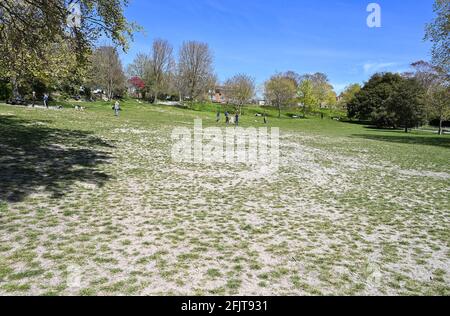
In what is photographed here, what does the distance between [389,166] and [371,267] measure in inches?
640

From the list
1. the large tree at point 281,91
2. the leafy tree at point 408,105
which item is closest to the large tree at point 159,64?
the large tree at point 281,91

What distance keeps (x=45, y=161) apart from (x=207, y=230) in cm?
951

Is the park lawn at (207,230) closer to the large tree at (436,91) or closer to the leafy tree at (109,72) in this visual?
the large tree at (436,91)

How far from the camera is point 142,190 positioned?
11.4m

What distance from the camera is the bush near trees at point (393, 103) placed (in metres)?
66.1

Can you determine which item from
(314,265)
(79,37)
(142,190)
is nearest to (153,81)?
(79,37)

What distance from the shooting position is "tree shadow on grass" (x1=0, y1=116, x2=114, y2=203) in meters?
10.3

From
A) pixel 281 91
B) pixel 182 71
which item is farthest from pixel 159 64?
pixel 281 91

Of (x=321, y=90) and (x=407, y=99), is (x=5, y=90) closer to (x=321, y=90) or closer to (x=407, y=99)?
(x=407, y=99)

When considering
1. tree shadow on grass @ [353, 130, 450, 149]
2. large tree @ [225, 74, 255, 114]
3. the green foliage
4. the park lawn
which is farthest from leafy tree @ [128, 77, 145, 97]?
the park lawn

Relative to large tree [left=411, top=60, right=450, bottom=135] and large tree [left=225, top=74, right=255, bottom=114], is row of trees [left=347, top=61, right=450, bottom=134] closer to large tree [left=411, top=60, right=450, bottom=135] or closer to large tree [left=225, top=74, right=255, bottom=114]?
large tree [left=411, top=60, right=450, bottom=135]

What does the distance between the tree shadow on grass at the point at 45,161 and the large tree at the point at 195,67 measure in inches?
3024

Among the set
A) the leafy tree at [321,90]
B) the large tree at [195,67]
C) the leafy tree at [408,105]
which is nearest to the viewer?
the leafy tree at [408,105]
